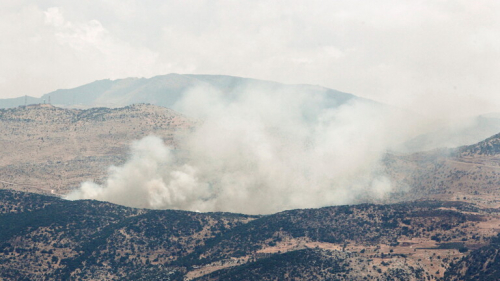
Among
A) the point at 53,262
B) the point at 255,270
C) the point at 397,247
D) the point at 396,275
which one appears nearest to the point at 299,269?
the point at 255,270

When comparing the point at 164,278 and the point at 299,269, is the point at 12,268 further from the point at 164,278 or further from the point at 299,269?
the point at 299,269

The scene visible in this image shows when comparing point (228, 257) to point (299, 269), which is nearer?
point (299, 269)

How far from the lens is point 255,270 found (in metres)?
175

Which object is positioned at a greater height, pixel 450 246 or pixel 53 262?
pixel 53 262

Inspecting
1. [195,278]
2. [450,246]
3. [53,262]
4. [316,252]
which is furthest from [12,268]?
[450,246]

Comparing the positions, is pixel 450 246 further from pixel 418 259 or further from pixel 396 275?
pixel 396 275

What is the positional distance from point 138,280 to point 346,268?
54355 millimetres

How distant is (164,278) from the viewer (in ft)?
616

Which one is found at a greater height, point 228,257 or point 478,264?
point 228,257

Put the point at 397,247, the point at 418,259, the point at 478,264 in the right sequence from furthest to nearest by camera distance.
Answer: the point at 397,247, the point at 418,259, the point at 478,264

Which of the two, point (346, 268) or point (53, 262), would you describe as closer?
point (346, 268)

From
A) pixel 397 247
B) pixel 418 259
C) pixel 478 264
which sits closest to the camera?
pixel 478 264

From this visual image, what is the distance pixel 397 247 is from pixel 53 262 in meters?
93.9

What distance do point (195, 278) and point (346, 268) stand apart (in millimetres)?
38124
